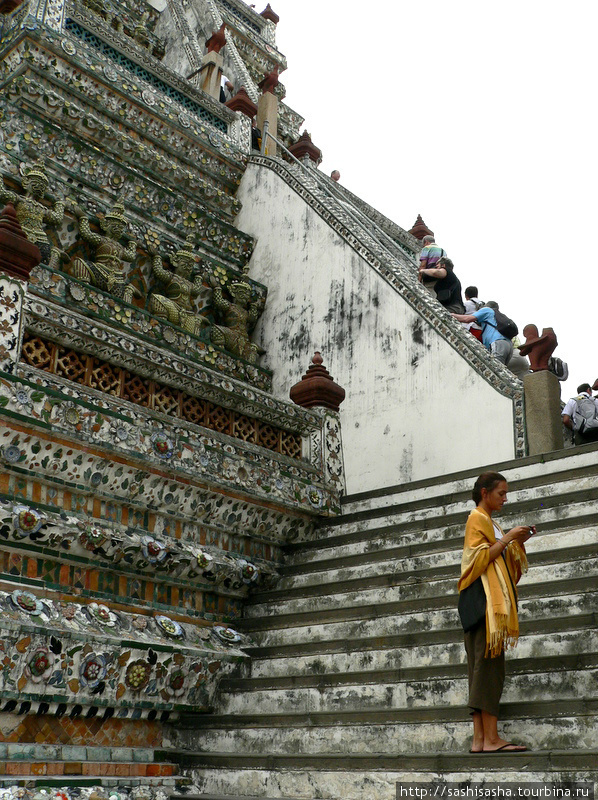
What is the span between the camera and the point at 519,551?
480 centimetres

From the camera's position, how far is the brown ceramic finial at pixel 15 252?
20.2 feet

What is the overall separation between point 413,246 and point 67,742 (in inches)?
491

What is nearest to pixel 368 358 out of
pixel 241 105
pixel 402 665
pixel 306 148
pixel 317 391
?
pixel 317 391

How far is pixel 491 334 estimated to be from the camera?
10.1 metres

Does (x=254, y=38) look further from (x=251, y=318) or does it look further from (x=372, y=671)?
(x=372, y=671)

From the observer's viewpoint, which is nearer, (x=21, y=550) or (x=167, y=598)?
(x=21, y=550)

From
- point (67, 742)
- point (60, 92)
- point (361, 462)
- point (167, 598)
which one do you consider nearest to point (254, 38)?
point (60, 92)

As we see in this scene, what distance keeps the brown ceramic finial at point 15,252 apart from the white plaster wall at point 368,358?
4.01 metres

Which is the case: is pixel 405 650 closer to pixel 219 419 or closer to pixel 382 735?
pixel 382 735

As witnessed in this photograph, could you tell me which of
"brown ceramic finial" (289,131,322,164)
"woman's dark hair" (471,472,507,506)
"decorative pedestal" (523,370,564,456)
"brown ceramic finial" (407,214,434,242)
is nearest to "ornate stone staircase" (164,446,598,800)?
"decorative pedestal" (523,370,564,456)

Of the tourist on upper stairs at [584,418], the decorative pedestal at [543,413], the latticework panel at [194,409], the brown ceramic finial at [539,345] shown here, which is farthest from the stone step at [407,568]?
the tourist on upper stairs at [584,418]

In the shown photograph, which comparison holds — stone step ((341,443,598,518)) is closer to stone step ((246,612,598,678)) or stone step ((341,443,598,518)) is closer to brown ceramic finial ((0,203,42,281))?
stone step ((246,612,598,678))

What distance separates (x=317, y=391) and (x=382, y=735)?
369 centimetres

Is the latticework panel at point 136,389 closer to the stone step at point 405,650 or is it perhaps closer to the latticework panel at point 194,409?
the latticework panel at point 194,409
